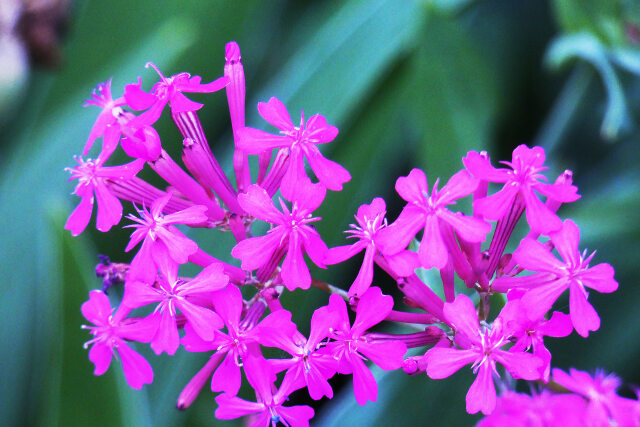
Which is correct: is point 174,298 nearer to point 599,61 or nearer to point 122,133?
point 122,133

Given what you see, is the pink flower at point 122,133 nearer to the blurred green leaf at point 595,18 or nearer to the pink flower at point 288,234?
the pink flower at point 288,234

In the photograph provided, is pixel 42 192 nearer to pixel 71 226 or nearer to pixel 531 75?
pixel 71 226

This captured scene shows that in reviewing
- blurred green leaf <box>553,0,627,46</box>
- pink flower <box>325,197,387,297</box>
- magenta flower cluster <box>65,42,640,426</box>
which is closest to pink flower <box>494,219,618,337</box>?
magenta flower cluster <box>65,42,640,426</box>

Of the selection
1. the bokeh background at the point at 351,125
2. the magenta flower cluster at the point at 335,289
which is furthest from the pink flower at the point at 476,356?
the bokeh background at the point at 351,125

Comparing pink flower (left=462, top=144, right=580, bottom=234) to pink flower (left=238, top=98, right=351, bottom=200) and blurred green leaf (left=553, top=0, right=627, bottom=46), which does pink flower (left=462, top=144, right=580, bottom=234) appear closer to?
pink flower (left=238, top=98, right=351, bottom=200)

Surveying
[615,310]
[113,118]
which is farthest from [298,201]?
[615,310]

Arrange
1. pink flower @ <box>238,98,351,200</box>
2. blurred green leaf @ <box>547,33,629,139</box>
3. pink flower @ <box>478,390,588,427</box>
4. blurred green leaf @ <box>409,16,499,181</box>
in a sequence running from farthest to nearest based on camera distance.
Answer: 1. blurred green leaf @ <box>409,16,499,181</box>
2. blurred green leaf @ <box>547,33,629,139</box>
3. pink flower @ <box>238,98,351,200</box>
4. pink flower @ <box>478,390,588,427</box>

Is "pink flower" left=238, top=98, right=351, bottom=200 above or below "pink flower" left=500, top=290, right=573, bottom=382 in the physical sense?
above
